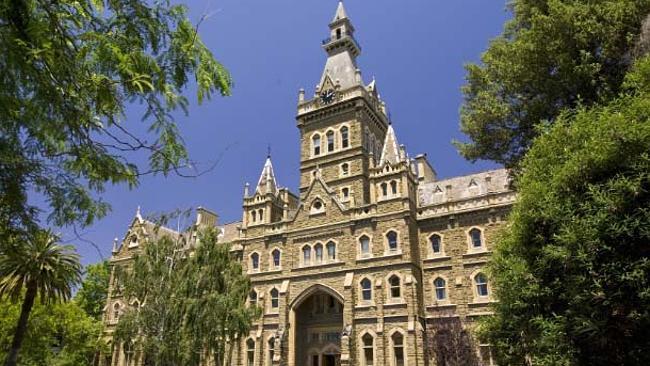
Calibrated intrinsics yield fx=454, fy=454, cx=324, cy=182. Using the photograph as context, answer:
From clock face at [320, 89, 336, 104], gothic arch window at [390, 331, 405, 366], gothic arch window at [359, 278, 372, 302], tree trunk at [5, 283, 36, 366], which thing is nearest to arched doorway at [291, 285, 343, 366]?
gothic arch window at [359, 278, 372, 302]

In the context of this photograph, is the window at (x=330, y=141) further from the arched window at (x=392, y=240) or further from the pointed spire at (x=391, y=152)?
the arched window at (x=392, y=240)

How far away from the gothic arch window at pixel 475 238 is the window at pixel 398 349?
24.8 ft

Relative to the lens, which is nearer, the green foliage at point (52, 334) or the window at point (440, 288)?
the green foliage at point (52, 334)

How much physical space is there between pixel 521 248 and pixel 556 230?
1.24m

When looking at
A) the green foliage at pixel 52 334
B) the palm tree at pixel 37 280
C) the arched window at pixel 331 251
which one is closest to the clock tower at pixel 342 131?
the arched window at pixel 331 251

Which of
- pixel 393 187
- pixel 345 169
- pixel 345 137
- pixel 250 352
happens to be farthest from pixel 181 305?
pixel 345 137

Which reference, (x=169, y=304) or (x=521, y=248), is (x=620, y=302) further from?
(x=169, y=304)

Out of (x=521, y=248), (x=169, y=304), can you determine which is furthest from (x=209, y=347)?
(x=521, y=248)

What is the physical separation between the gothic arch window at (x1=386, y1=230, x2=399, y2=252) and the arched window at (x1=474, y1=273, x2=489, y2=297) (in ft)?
18.0

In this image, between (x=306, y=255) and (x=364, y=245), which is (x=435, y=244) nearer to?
(x=364, y=245)

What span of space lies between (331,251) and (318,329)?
574cm

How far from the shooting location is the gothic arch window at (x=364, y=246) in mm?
31578

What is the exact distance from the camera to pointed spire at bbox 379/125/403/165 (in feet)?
111

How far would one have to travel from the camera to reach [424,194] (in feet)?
119
